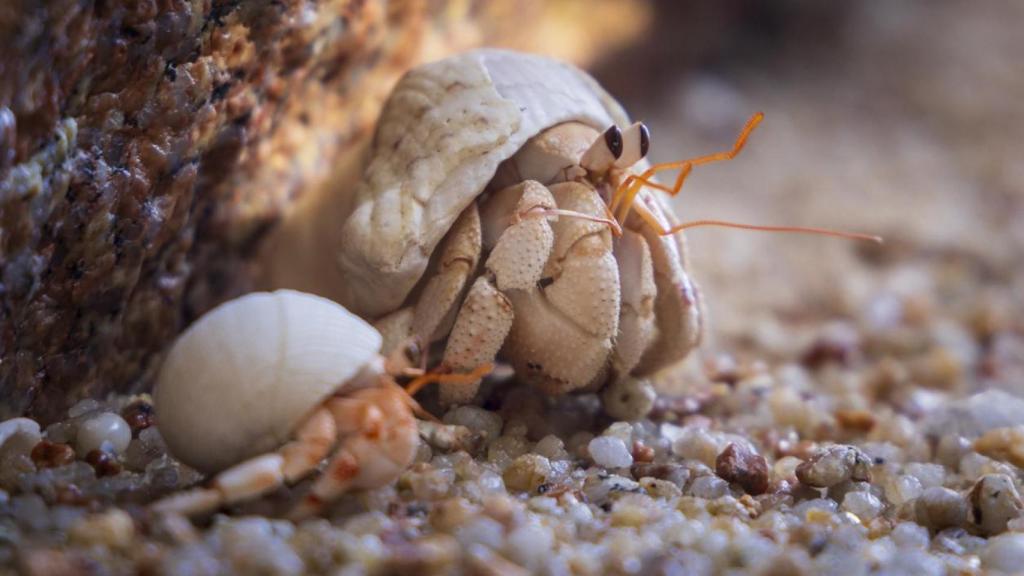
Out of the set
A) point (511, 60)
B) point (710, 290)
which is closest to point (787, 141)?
point (710, 290)

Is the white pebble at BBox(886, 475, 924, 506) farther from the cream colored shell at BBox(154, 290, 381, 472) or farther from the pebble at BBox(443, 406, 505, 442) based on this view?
the cream colored shell at BBox(154, 290, 381, 472)

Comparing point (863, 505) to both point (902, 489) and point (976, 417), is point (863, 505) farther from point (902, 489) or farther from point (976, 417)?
point (976, 417)

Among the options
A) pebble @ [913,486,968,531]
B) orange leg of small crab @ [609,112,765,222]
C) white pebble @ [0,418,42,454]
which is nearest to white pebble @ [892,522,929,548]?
pebble @ [913,486,968,531]

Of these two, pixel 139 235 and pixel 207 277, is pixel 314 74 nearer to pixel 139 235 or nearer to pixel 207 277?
pixel 207 277

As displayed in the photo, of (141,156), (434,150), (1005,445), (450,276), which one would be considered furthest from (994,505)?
(141,156)

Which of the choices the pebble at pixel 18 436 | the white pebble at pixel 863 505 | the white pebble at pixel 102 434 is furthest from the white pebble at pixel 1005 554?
the pebble at pixel 18 436

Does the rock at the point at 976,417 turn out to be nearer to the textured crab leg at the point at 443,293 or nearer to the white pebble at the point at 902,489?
the white pebble at the point at 902,489

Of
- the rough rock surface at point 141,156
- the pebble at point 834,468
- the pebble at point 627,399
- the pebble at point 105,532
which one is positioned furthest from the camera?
the pebble at point 627,399
